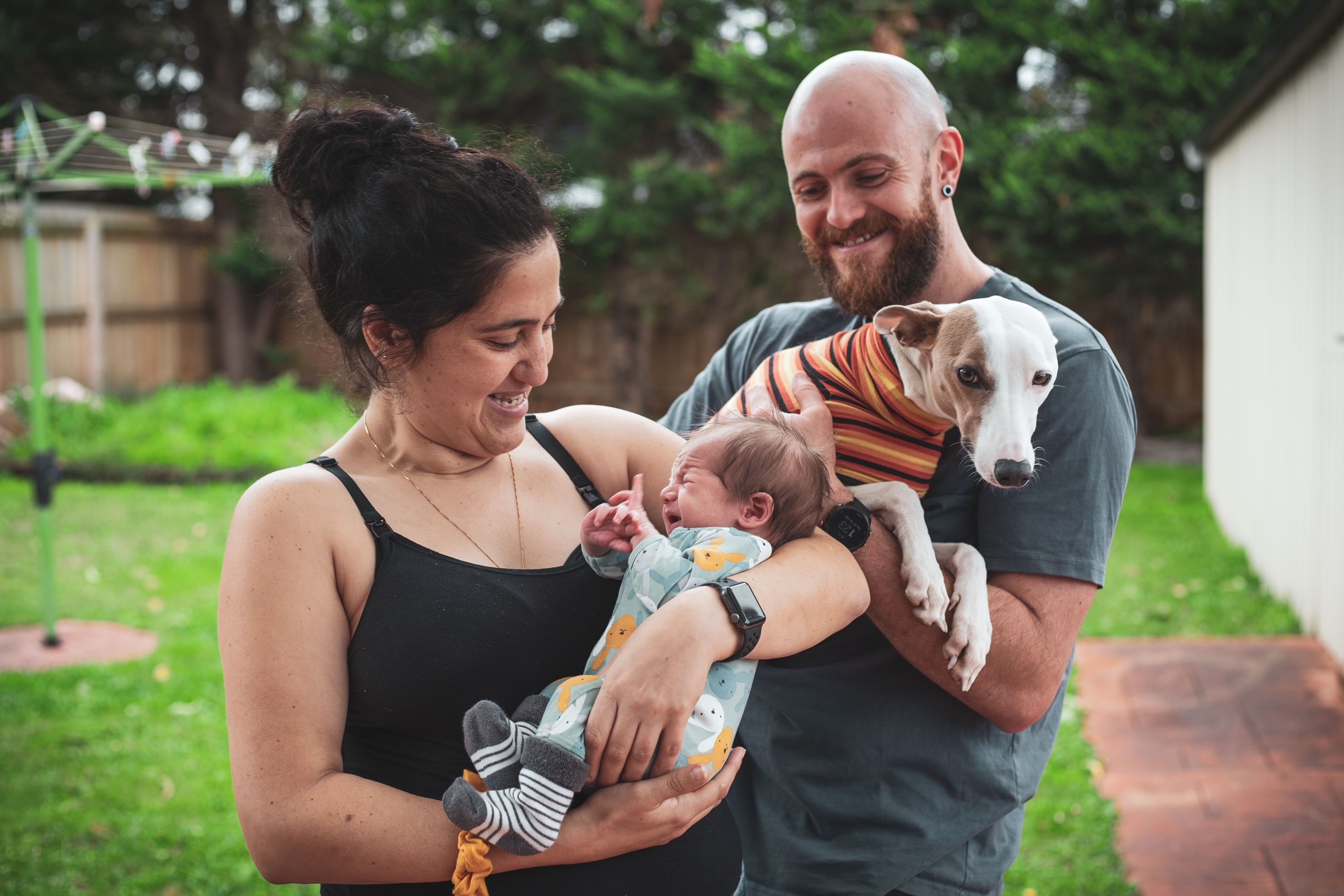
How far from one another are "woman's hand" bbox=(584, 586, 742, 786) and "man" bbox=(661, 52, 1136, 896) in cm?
37

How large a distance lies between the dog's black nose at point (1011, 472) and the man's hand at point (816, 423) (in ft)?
0.88

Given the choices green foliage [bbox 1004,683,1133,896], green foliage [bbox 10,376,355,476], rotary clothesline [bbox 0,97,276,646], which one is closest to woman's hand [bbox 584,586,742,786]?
green foliage [bbox 1004,683,1133,896]

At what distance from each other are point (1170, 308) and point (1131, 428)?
10.6 meters

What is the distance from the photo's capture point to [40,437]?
5840mm

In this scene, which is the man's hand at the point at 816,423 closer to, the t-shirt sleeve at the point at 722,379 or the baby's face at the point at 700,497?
the baby's face at the point at 700,497

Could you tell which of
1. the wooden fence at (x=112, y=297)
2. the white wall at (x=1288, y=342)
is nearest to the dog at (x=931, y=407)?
the white wall at (x=1288, y=342)

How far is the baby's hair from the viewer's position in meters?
1.82

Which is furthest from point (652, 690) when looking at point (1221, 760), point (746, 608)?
point (1221, 760)

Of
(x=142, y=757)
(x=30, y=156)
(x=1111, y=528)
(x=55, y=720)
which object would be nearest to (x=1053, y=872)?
(x=1111, y=528)

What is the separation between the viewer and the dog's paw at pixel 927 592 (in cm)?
173

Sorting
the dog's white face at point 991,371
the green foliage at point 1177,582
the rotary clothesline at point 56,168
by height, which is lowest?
the green foliage at point 1177,582

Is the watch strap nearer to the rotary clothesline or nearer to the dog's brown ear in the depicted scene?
the dog's brown ear

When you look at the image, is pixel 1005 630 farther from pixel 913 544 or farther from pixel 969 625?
pixel 913 544

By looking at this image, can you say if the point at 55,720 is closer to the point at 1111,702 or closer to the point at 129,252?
the point at 1111,702
